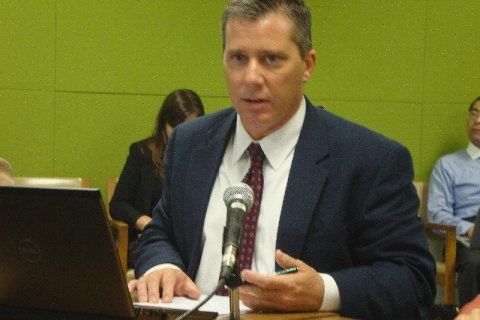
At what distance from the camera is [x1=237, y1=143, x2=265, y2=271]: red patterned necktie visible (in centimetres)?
206

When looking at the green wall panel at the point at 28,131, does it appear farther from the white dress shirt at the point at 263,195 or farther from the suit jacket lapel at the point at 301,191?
the suit jacket lapel at the point at 301,191

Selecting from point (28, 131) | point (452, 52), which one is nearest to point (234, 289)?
point (28, 131)

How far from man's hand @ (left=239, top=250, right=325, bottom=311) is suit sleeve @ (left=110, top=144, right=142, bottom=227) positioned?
9.59ft

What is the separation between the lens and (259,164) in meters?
2.15

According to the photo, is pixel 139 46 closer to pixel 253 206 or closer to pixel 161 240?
pixel 161 240

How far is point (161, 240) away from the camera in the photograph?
2.28 m

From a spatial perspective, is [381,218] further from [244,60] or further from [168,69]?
[168,69]

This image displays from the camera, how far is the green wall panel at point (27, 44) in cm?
489

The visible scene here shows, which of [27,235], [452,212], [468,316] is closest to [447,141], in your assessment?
[452,212]

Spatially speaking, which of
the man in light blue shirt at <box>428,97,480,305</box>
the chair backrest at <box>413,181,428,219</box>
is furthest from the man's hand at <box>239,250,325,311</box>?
the chair backrest at <box>413,181,428,219</box>

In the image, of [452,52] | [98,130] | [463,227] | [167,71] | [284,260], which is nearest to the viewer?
[284,260]

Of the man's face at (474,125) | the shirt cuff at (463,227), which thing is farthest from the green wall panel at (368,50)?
the shirt cuff at (463,227)

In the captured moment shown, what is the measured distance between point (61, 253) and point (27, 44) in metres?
3.74

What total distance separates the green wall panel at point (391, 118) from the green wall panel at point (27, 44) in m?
2.16
